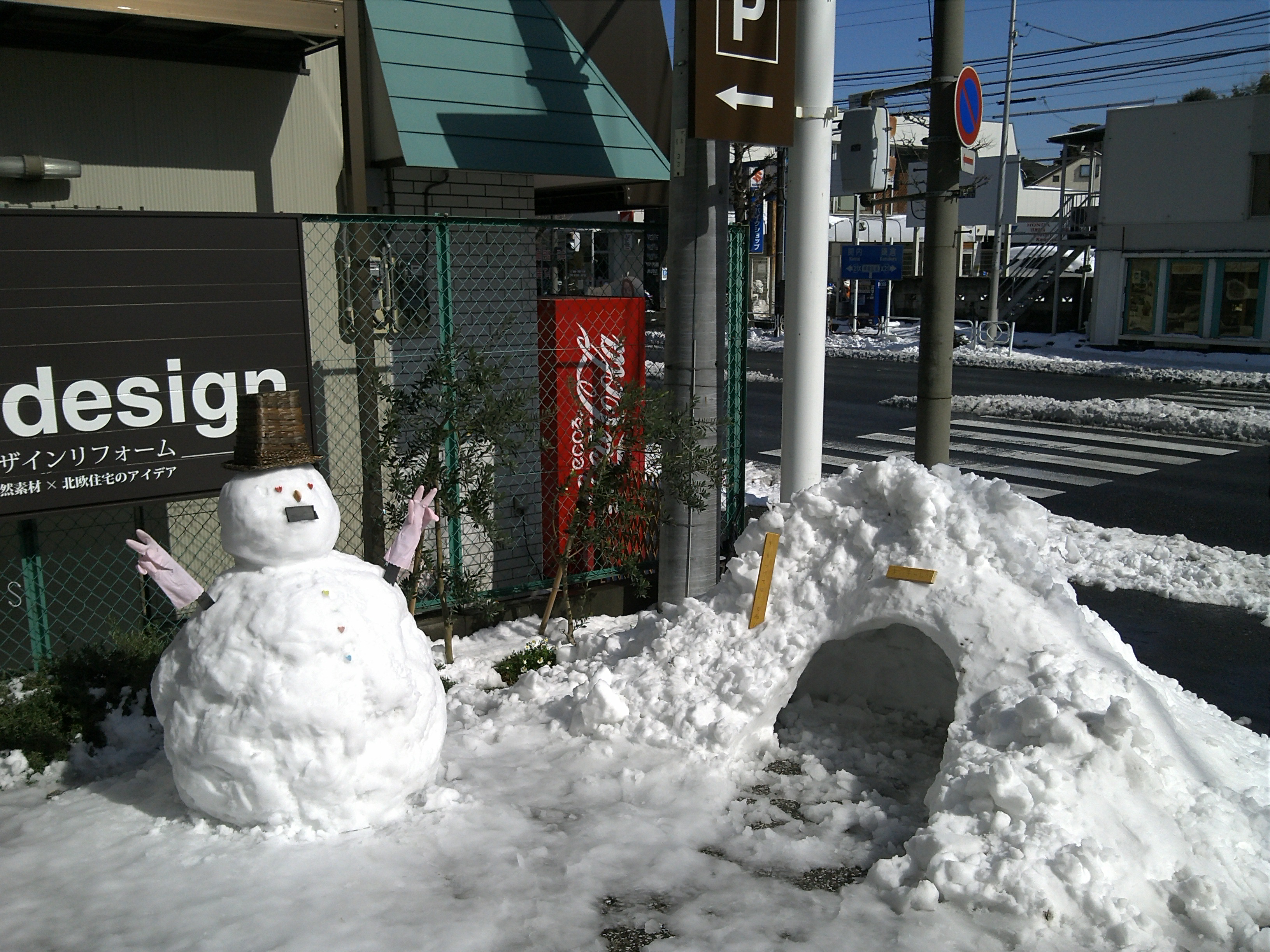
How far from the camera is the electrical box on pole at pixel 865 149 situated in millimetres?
7129

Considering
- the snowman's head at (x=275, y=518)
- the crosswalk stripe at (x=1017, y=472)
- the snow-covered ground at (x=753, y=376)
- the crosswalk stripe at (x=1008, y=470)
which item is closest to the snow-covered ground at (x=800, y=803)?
the snowman's head at (x=275, y=518)

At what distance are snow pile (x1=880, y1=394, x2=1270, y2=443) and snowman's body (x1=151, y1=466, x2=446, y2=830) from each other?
13581 millimetres

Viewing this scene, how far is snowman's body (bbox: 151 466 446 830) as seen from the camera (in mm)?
3934

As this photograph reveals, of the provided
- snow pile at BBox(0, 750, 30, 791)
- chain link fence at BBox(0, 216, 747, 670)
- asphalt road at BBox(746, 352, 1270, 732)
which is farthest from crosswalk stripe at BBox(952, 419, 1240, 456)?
snow pile at BBox(0, 750, 30, 791)

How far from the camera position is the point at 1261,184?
83.0ft

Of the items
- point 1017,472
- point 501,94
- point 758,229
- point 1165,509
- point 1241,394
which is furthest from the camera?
point 758,229

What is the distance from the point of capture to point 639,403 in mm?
6145

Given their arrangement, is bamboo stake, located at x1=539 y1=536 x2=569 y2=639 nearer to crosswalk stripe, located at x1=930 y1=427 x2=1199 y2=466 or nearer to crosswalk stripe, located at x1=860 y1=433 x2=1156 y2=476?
→ crosswalk stripe, located at x1=860 y1=433 x2=1156 y2=476

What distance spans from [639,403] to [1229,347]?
24725mm

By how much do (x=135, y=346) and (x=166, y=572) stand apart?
5.13 ft

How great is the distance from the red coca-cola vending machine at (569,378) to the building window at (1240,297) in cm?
2407

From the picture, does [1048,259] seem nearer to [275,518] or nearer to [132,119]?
[132,119]

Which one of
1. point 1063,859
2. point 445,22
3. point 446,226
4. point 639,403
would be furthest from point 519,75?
point 1063,859

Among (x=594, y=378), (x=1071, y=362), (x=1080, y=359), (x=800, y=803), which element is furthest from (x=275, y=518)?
(x=1080, y=359)
